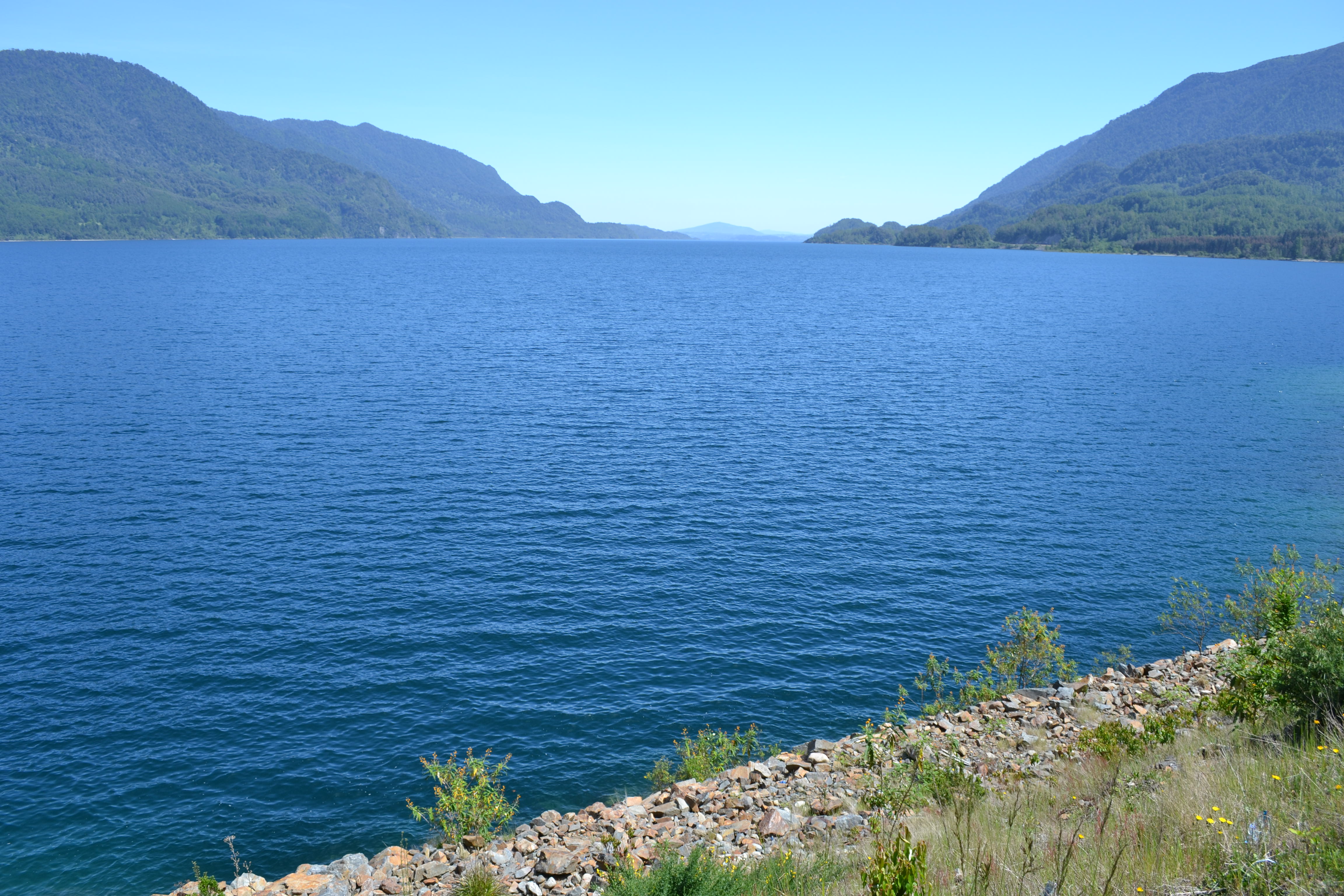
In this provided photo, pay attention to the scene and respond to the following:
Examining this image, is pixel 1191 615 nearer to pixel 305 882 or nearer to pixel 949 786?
pixel 949 786

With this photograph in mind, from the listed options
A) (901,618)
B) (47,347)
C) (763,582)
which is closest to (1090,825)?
(901,618)

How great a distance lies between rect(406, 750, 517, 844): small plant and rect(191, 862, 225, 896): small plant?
5.34 metres

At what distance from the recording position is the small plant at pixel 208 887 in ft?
65.9

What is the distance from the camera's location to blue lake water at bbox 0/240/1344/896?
3027cm

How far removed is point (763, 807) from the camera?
24.2 m

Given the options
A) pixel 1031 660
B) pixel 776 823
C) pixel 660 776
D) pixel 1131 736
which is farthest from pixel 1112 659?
pixel 776 823

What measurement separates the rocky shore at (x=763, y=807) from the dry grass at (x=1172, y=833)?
4.41m

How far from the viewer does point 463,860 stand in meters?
22.7

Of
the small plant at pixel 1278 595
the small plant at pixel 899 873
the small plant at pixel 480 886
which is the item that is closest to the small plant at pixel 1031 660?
the small plant at pixel 1278 595

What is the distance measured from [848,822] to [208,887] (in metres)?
16.9

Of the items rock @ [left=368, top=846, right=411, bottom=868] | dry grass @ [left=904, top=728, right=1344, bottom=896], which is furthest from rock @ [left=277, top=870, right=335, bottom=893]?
dry grass @ [left=904, top=728, right=1344, bottom=896]

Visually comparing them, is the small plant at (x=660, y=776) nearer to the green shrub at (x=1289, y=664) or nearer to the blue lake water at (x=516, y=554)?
the blue lake water at (x=516, y=554)

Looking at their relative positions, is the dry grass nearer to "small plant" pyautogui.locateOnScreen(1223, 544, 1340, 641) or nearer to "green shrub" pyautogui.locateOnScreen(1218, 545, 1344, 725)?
"green shrub" pyautogui.locateOnScreen(1218, 545, 1344, 725)

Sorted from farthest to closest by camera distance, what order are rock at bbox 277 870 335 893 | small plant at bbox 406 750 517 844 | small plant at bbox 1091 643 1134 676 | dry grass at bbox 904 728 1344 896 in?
small plant at bbox 1091 643 1134 676, small plant at bbox 406 750 517 844, rock at bbox 277 870 335 893, dry grass at bbox 904 728 1344 896
